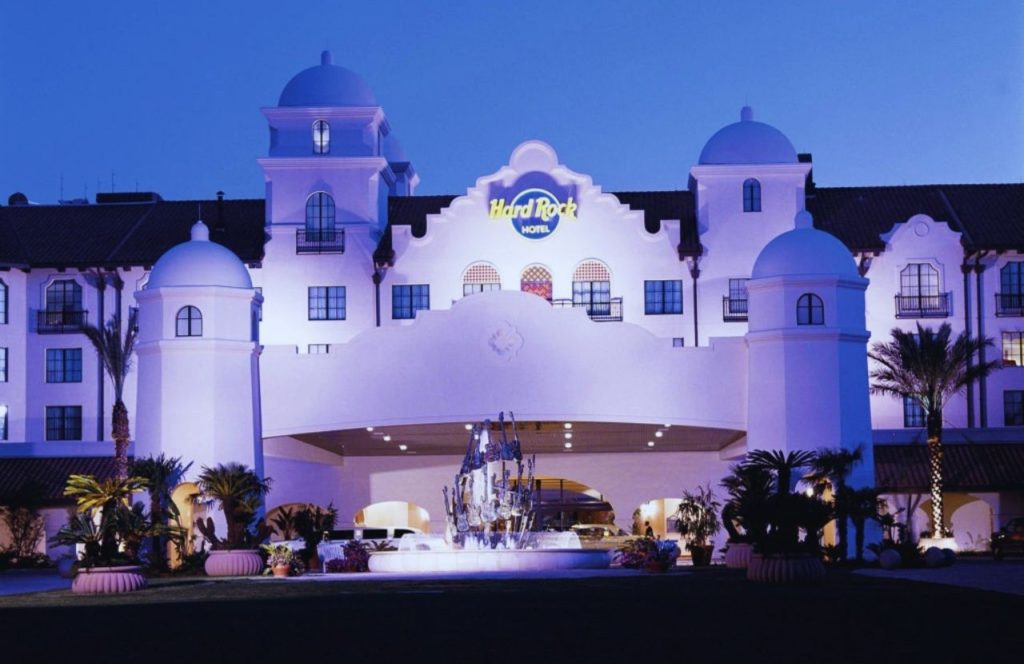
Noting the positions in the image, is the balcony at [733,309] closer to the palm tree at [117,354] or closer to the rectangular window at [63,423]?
the palm tree at [117,354]

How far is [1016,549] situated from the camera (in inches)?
2234

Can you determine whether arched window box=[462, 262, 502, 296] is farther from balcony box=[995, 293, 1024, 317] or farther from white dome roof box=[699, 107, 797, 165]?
balcony box=[995, 293, 1024, 317]

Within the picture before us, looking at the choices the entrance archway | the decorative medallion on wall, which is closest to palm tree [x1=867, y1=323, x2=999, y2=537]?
the decorative medallion on wall

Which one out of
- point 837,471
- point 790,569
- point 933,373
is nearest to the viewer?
point 790,569

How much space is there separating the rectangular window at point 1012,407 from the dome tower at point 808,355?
11968 mm

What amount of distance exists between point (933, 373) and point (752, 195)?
10.3 metres

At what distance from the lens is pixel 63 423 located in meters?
64.9

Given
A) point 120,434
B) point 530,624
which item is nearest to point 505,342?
point 120,434

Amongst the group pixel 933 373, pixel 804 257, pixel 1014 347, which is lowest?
pixel 933 373

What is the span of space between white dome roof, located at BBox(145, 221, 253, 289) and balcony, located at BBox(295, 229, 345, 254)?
8.92m

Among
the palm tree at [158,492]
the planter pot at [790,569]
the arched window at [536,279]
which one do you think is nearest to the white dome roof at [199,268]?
the palm tree at [158,492]

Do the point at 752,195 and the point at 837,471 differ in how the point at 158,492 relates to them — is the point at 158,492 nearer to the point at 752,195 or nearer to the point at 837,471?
the point at 837,471

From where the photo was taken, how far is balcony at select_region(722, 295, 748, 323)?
62.8 metres

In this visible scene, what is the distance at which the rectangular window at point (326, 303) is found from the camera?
6384 cm
